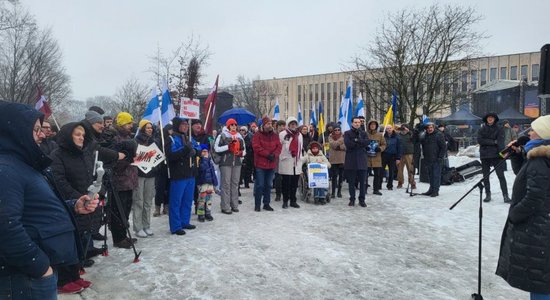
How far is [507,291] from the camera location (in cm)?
470

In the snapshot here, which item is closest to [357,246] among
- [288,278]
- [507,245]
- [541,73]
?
[288,278]

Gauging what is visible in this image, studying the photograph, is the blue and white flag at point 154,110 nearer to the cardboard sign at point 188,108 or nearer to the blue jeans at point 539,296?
the cardboard sign at point 188,108

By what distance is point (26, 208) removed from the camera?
7.52 feet

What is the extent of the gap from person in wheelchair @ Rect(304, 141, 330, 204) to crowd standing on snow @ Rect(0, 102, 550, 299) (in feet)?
0.09

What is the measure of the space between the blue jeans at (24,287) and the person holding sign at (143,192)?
4.29 m

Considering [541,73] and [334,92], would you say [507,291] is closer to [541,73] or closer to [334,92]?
[541,73]

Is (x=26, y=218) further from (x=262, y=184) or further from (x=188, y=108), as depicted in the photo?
(x=262, y=184)

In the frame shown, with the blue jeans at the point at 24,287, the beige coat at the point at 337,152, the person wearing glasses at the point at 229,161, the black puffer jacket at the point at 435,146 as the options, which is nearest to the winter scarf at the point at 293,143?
the person wearing glasses at the point at 229,161

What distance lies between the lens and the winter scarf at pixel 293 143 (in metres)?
9.53

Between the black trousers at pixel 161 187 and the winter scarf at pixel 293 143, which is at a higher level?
the winter scarf at pixel 293 143

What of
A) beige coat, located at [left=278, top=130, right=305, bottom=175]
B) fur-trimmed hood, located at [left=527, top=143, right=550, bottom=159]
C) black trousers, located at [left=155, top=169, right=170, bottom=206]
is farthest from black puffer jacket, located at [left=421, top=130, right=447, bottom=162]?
fur-trimmed hood, located at [left=527, top=143, right=550, bottom=159]

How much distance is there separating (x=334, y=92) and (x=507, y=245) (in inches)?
3343

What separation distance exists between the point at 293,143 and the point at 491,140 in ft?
16.3

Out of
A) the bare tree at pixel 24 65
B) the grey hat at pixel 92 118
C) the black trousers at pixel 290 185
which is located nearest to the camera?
the grey hat at pixel 92 118
